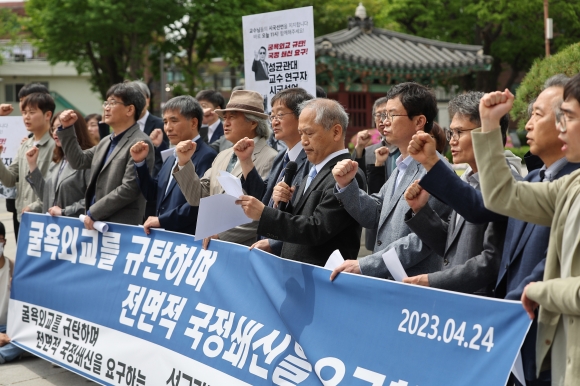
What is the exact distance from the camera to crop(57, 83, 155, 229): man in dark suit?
5.19m

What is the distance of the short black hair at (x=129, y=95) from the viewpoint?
218 inches

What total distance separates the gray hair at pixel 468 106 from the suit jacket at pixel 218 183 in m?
1.74

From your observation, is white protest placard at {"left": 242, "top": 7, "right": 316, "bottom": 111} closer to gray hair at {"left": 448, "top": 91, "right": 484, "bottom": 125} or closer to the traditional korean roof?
gray hair at {"left": 448, "top": 91, "right": 484, "bottom": 125}

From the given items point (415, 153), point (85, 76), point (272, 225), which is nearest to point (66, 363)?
point (272, 225)

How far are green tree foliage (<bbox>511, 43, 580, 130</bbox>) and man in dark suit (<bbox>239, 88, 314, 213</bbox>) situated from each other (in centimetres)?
170

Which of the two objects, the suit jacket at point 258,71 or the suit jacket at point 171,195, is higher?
the suit jacket at point 258,71

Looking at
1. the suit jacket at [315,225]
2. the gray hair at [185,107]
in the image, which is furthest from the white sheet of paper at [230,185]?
the gray hair at [185,107]

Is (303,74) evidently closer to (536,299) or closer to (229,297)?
(229,297)

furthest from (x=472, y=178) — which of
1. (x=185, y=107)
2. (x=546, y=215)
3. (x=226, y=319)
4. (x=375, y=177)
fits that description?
(x=375, y=177)

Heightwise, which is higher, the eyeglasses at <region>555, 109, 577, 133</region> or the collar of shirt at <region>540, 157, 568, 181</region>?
the eyeglasses at <region>555, 109, 577, 133</region>

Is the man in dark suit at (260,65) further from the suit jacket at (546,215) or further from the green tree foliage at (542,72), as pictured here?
the suit jacket at (546,215)

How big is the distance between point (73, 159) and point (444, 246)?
345 cm

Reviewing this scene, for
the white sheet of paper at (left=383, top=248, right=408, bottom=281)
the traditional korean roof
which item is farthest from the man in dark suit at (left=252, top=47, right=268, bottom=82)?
the traditional korean roof

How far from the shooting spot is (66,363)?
16.3ft
